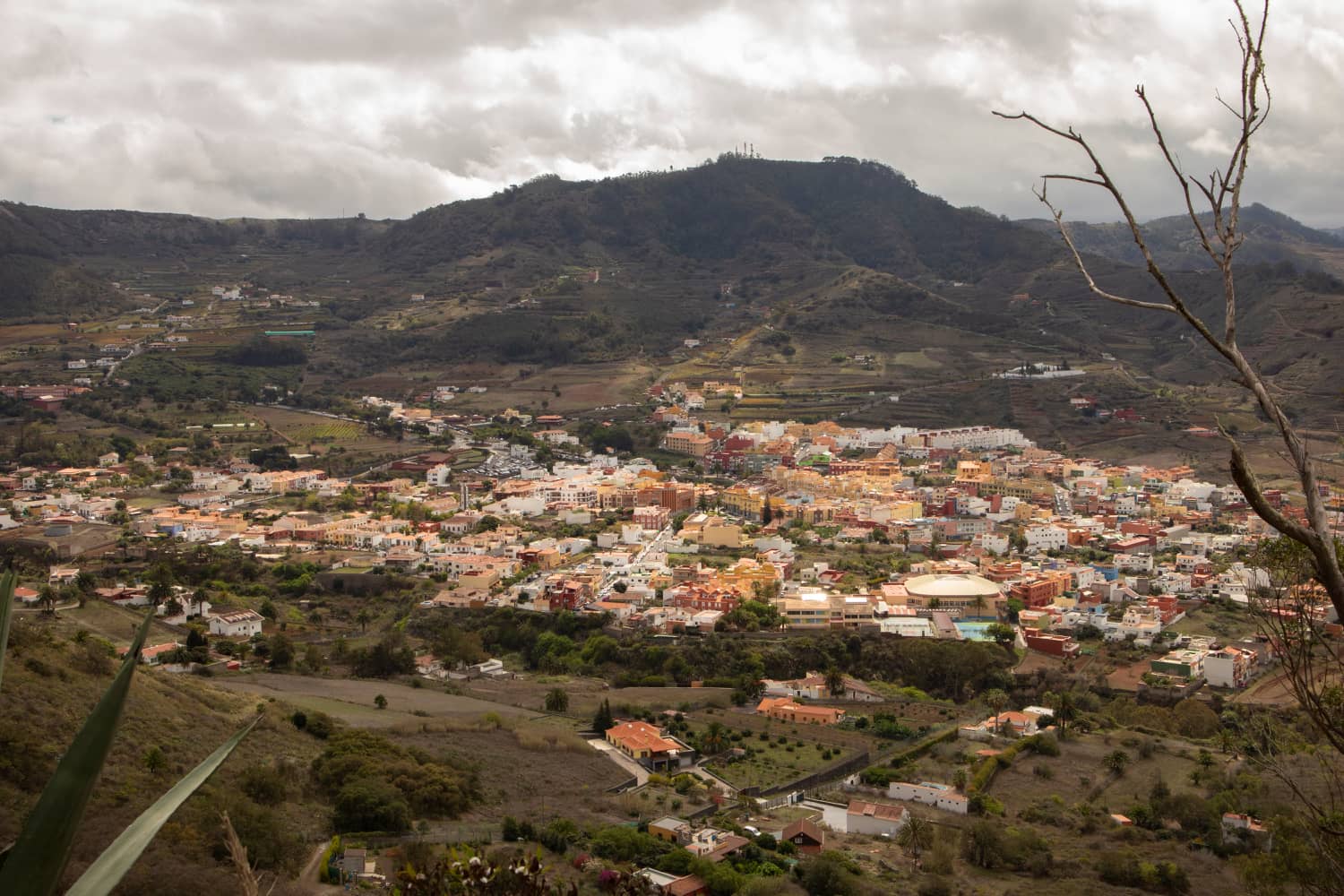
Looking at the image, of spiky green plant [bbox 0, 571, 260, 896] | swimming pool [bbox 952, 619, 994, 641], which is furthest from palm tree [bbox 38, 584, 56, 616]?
spiky green plant [bbox 0, 571, 260, 896]

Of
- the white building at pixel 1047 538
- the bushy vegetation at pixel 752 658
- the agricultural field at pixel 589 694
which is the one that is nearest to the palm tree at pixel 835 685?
the bushy vegetation at pixel 752 658

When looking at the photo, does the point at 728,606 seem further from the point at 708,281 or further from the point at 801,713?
the point at 708,281

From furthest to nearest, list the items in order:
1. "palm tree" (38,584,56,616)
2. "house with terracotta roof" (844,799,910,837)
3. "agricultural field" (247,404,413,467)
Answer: "agricultural field" (247,404,413,467) → "palm tree" (38,584,56,616) → "house with terracotta roof" (844,799,910,837)

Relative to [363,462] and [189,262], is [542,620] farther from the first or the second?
[189,262]

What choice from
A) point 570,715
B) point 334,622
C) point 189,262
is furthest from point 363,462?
point 189,262

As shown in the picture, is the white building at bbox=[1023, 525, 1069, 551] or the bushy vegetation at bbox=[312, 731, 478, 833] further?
the white building at bbox=[1023, 525, 1069, 551]

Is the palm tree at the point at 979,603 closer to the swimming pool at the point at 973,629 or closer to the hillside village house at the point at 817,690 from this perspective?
the swimming pool at the point at 973,629

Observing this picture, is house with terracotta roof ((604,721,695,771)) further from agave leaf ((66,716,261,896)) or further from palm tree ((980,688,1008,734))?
agave leaf ((66,716,261,896))
